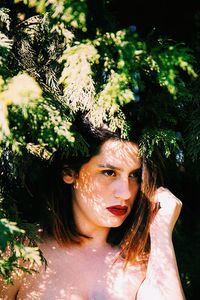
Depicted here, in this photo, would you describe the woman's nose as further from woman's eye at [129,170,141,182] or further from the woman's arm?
the woman's arm

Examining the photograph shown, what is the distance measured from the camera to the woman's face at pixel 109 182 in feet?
8.20

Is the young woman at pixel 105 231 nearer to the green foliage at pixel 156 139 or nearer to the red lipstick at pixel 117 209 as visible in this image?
the red lipstick at pixel 117 209

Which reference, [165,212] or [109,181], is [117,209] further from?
[165,212]

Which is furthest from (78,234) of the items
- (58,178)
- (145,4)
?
(145,4)

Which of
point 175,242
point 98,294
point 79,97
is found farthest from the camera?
point 175,242

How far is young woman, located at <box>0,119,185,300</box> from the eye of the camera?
8.33 ft

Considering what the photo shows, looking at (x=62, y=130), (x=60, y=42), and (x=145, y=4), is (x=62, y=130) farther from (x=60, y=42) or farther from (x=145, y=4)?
(x=145, y=4)

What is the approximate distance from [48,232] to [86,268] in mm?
319

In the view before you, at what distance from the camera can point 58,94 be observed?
85.4 inches

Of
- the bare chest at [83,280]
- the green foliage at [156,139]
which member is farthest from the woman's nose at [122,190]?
the bare chest at [83,280]

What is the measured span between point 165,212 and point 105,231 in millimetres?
448

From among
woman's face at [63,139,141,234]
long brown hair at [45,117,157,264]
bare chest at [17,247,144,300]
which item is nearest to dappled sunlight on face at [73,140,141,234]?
woman's face at [63,139,141,234]

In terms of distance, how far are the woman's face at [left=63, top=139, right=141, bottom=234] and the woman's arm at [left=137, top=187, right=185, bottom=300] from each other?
19 centimetres

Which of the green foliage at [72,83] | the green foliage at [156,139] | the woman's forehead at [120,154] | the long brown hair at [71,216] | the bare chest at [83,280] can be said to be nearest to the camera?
the green foliage at [72,83]
